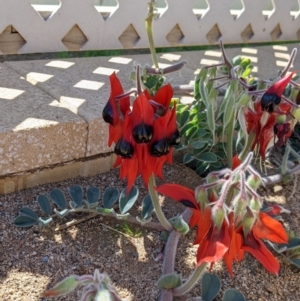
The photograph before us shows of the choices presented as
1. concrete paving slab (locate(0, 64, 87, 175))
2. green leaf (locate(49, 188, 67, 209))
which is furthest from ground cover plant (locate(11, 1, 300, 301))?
concrete paving slab (locate(0, 64, 87, 175))

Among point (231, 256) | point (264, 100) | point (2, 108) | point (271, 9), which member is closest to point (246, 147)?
point (264, 100)

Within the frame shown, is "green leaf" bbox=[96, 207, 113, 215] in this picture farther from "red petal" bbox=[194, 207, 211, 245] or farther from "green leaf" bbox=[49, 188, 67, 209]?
"red petal" bbox=[194, 207, 211, 245]

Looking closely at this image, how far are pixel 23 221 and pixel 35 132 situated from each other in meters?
0.25

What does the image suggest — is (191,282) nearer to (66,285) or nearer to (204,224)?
(204,224)

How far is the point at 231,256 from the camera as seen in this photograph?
101 centimetres

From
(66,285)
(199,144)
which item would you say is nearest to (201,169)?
(199,144)

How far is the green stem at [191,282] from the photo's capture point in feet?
3.53

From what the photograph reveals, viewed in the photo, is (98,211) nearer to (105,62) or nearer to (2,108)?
(2,108)

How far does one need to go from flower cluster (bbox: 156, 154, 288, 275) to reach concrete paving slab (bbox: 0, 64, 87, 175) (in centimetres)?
58

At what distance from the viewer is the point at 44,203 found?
4.66 feet

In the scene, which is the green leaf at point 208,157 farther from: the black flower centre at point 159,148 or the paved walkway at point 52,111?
the black flower centre at point 159,148

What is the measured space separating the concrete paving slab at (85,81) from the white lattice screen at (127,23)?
0.13m

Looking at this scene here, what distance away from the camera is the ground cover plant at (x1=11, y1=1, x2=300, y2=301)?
971mm

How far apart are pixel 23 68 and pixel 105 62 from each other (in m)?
0.36
